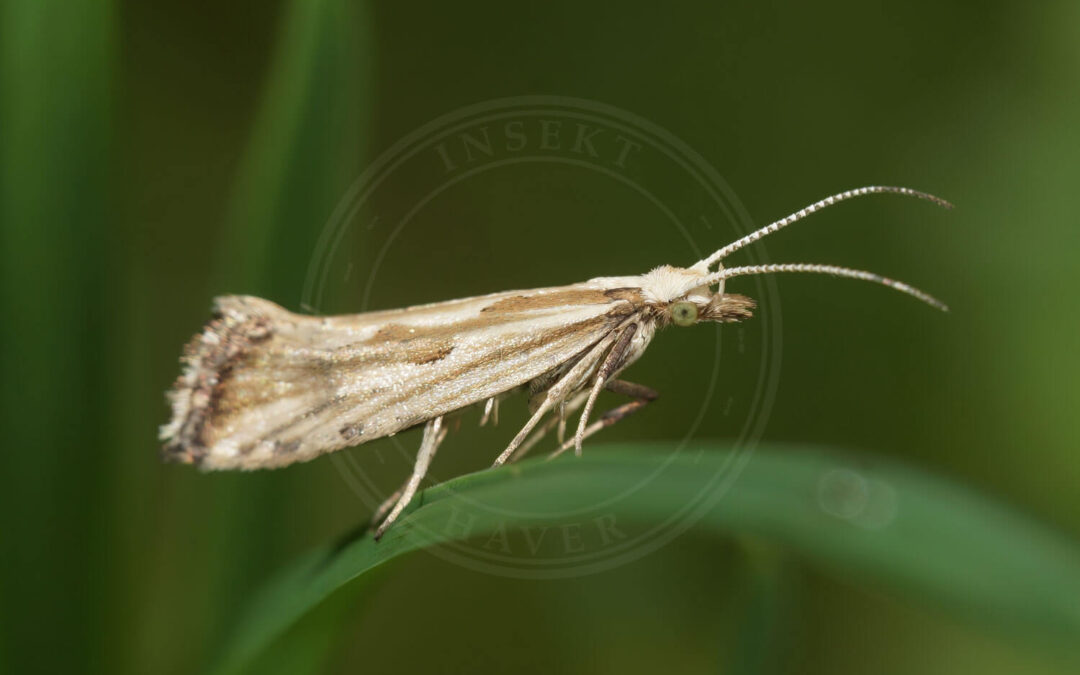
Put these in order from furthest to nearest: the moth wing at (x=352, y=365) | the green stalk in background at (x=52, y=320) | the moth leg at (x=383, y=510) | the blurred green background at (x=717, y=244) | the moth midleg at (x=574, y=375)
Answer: the blurred green background at (x=717, y=244)
the moth midleg at (x=574, y=375)
the moth leg at (x=383, y=510)
the moth wing at (x=352, y=365)
the green stalk in background at (x=52, y=320)

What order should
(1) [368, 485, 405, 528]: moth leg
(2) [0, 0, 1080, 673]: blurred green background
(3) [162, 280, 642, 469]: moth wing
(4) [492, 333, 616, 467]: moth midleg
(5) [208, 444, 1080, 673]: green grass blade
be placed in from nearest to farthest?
(5) [208, 444, 1080, 673]: green grass blade < (3) [162, 280, 642, 469]: moth wing < (1) [368, 485, 405, 528]: moth leg < (4) [492, 333, 616, 467]: moth midleg < (2) [0, 0, 1080, 673]: blurred green background

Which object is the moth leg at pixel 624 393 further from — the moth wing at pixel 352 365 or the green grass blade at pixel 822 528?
the green grass blade at pixel 822 528

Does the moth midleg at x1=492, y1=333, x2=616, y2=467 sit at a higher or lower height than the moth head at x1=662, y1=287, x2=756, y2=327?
lower

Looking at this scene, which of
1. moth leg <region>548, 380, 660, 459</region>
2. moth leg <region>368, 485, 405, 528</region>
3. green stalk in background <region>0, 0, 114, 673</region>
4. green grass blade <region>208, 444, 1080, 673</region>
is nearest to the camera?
green grass blade <region>208, 444, 1080, 673</region>

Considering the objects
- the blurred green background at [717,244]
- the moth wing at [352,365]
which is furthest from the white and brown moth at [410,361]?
the blurred green background at [717,244]

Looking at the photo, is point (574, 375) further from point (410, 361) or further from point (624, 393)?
point (410, 361)

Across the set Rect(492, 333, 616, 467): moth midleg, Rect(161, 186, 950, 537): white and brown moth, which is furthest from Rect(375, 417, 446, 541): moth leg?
Rect(492, 333, 616, 467): moth midleg

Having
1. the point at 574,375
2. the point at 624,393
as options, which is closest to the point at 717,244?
the point at 624,393

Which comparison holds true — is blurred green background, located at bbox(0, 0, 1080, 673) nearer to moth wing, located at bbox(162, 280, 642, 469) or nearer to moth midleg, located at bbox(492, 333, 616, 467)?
moth wing, located at bbox(162, 280, 642, 469)
